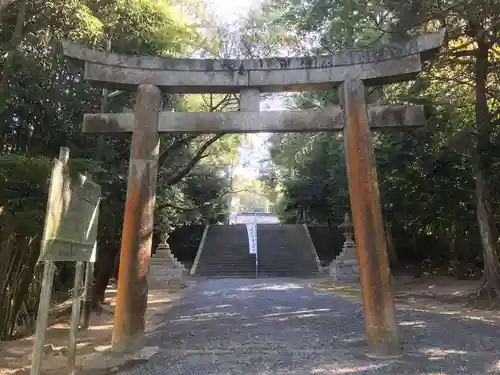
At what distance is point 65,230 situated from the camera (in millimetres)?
3951

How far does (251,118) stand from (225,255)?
64.0ft

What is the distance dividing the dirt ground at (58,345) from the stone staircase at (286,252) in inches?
478

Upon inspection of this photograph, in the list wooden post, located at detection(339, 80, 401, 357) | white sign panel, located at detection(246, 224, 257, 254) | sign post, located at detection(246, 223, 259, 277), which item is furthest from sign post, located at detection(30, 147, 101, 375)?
white sign panel, located at detection(246, 224, 257, 254)

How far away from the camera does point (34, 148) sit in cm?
823

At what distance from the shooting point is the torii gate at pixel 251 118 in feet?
18.5

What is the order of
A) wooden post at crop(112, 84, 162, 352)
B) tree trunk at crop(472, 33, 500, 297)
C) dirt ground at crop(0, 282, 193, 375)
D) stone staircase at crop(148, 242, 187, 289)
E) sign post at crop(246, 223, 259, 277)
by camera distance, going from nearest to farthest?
wooden post at crop(112, 84, 162, 352)
dirt ground at crop(0, 282, 193, 375)
tree trunk at crop(472, 33, 500, 297)
stone staircase at crop(148, 242, 187, 289)
sign post at crop(246, 223, 259, 277)

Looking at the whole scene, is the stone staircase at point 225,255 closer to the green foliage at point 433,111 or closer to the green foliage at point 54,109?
the green foliage at point 433,111

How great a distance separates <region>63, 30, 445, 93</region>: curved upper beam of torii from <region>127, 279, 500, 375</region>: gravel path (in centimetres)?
368

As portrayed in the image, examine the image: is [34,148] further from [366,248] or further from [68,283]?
[366,248]

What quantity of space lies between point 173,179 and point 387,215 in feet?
34.7

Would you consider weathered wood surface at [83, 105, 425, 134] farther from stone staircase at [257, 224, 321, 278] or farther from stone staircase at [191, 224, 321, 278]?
stone staircase at [257, 224, 321, 278]

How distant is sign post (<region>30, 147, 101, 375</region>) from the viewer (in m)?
3.57

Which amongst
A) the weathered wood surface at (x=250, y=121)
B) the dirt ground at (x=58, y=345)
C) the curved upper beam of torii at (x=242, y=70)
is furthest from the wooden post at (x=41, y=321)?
the curved upper beam of torii at (x=242, y=70)

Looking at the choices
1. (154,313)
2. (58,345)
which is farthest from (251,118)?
(154,313)
